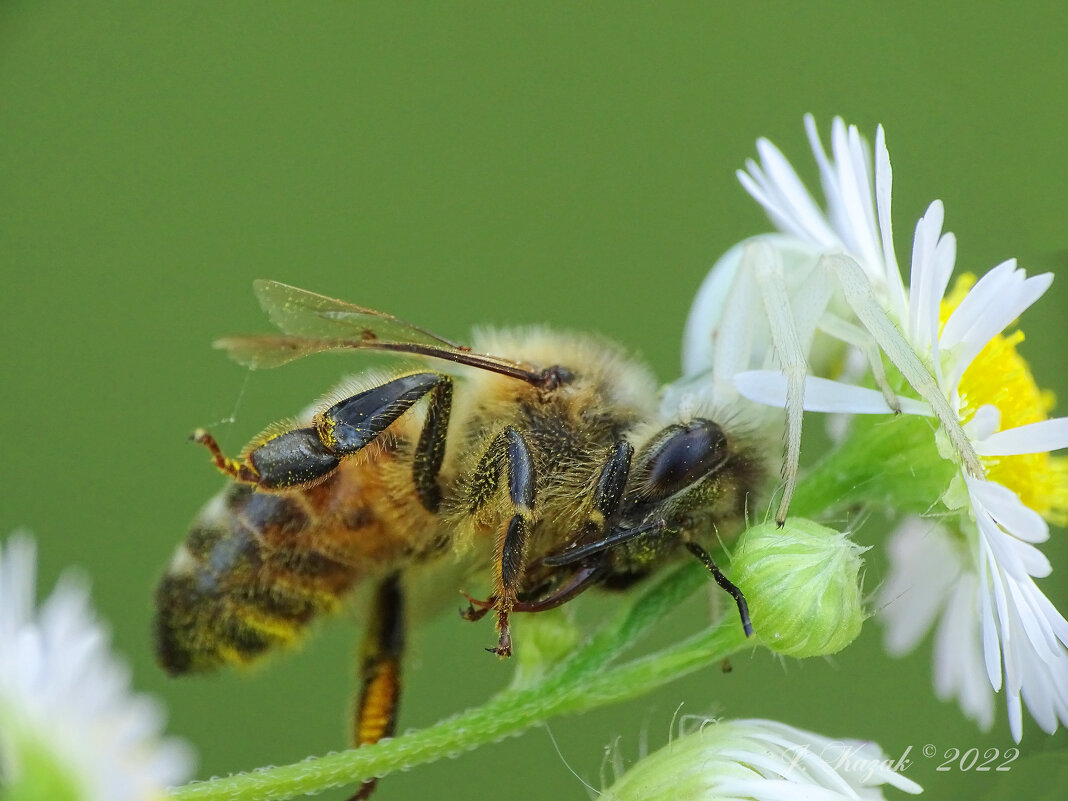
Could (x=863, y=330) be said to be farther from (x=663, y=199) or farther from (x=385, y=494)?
(x=663, y=199)

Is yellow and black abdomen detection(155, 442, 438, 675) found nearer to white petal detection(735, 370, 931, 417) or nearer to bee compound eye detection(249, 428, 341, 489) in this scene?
bee compound eye detection(249, 428, 341, 489)

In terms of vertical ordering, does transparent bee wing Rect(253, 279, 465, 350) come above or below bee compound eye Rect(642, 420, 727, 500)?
above

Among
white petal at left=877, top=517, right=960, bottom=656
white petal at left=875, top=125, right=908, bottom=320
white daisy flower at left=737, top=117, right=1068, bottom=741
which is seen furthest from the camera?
white petal at left=877, top=517, right=960, bottom=656

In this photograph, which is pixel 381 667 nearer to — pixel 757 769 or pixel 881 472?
pixel 757 769

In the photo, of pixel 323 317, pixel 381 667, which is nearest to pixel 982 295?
pixel 323 317

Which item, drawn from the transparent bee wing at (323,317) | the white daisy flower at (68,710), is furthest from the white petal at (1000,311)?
the white daisy flower at (68,710)

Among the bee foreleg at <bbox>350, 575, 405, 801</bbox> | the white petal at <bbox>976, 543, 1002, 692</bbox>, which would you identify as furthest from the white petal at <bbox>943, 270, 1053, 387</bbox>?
the bee foreleg at <bbox>350, 575, 405, 801</bbox>
